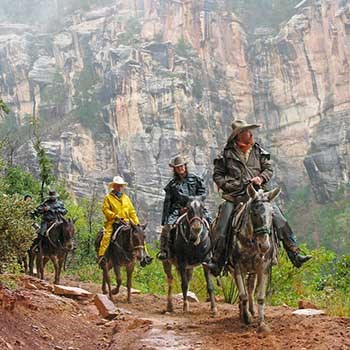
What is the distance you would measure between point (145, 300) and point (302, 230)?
215 feet

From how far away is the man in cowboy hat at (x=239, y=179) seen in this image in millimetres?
8266

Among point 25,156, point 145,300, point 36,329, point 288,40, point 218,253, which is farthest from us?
point 288,40

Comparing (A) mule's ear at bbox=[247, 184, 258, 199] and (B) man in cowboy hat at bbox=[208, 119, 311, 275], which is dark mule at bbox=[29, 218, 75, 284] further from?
(A) mule's ear at bbox=[247, 184, 258, 199]

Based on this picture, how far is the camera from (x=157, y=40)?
303ft

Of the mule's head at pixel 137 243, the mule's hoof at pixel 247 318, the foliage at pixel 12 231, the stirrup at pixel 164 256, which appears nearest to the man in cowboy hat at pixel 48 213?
the mule's head at pixel 137 243

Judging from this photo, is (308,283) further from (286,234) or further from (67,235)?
(286,234)

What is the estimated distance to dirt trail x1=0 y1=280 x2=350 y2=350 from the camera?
6.87 meters

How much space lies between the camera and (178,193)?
11141 millimetres

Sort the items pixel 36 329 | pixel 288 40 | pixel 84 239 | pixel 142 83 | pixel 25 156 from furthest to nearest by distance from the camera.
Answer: pixel 288 40 → pixel 142 83 → pixel 25 156 → pixel 84 239 → pixel 36 329

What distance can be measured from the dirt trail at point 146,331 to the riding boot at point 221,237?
2.62 ft

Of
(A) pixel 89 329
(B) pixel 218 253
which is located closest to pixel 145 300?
(A) pixel 89 329

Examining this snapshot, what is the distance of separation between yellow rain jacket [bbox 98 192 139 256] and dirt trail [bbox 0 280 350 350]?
298cm

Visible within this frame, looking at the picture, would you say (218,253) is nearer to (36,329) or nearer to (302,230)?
(36,329)

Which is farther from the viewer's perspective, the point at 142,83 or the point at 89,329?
the point at 142,83
